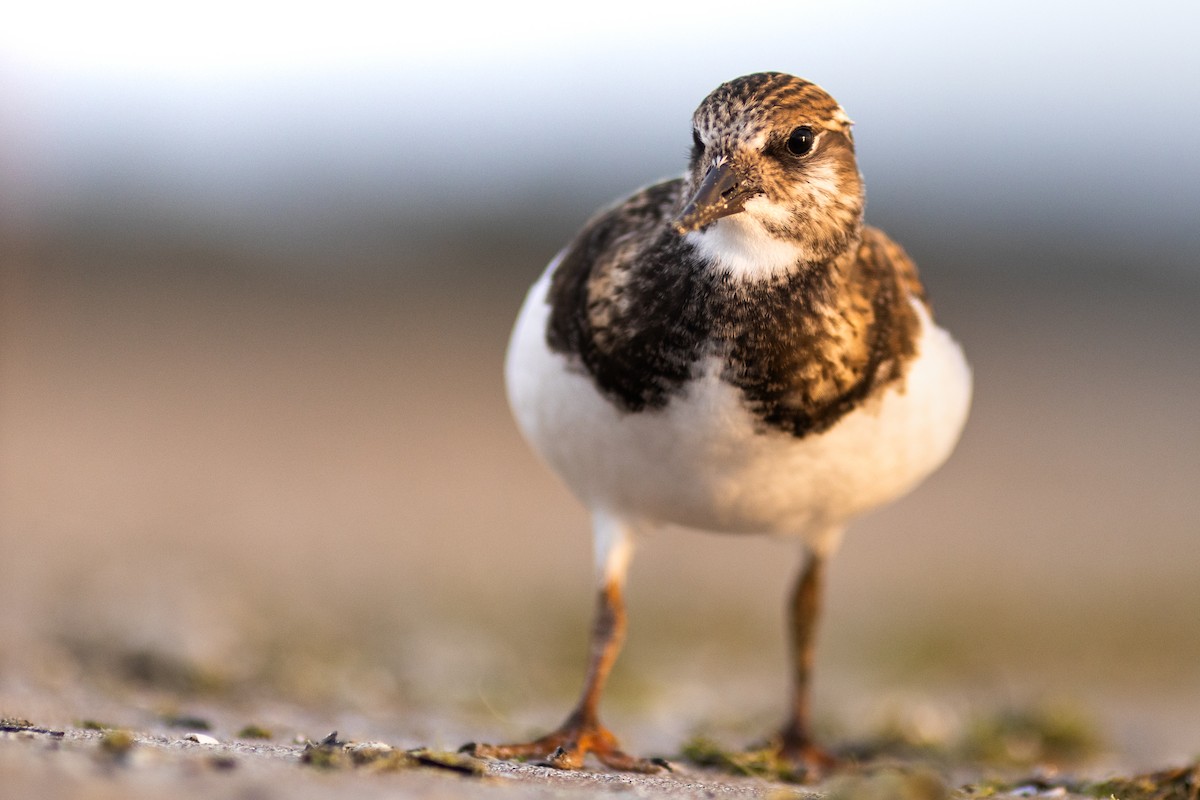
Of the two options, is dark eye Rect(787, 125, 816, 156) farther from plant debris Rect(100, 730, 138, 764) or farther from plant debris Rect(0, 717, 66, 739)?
plant debris Rect(0, 717, 66, 739)

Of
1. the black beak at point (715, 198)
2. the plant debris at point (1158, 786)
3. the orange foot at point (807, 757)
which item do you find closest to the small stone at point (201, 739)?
the black beak at point (715, 198)

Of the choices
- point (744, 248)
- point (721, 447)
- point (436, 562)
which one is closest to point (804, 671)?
point (721, 447)

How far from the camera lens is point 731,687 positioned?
7.87 metres

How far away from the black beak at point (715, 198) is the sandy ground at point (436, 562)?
166cm

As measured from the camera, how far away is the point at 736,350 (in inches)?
169

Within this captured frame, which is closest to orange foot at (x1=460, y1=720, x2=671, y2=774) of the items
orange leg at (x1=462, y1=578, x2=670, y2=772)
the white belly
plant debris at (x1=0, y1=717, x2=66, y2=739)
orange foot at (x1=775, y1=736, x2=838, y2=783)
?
orange leg at (x1=462, y1=578, x2=670, y2=772)

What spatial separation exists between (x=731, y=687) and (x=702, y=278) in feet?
13.5

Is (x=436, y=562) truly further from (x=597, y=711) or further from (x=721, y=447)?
(x=721, y=447)

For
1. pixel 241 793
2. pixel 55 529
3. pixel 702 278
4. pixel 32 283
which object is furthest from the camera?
pixel 32 283

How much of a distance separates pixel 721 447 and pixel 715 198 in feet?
2.71

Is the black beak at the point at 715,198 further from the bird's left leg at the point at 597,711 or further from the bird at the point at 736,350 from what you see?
the bird's left leg at the point at 597,711

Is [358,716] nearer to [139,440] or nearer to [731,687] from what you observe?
[731,687]

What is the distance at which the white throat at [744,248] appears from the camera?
428 centimetres

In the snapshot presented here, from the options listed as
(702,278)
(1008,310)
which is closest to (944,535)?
(702,278)
